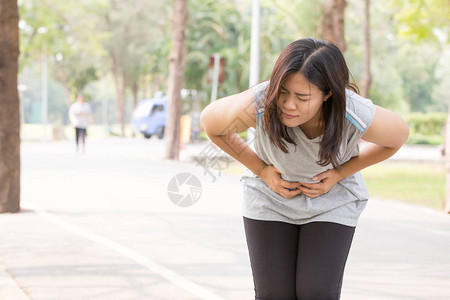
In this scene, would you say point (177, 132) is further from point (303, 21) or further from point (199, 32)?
point (199, 32)

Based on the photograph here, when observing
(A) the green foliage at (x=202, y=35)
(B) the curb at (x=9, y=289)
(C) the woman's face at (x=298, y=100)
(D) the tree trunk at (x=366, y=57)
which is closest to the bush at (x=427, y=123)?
(A) the green foliage at (x=202, y=35)

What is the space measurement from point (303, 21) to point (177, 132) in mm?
12643

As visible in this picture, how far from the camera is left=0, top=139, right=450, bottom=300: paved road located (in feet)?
16.6

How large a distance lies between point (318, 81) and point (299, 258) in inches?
34.1

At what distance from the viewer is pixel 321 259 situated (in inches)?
119

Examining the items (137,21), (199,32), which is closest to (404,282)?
(199,32)

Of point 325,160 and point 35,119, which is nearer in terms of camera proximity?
point 325,160

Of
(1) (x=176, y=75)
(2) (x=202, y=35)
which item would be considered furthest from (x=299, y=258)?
(2) (x=202, y=35)

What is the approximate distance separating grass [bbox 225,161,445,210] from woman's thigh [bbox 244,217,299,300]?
8.42 metres

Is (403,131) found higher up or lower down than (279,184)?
higher up

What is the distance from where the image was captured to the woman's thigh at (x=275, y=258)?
3.08 metres

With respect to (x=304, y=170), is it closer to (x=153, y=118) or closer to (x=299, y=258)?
(x=299, y=258)

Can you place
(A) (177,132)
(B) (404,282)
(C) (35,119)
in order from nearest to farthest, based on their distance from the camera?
1. (B) (404,282)
2. (A) (177,132)
3. (C) (35,119)

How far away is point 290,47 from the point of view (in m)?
2.67
